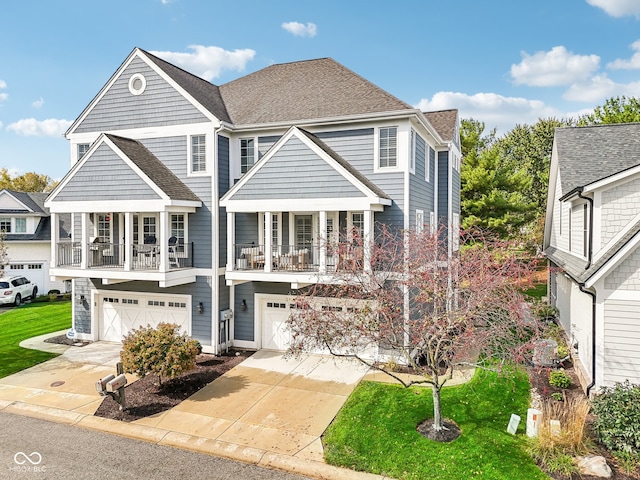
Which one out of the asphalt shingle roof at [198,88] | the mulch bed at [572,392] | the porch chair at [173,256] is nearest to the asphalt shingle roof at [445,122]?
the asphalt shingle roof at [198,88]

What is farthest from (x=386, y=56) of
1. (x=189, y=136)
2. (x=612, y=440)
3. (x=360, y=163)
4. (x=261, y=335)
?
(x=612, y=440)

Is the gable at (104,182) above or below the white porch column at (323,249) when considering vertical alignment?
above

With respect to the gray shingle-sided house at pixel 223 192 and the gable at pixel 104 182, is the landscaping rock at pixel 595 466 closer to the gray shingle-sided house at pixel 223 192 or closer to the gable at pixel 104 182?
the gray shingle-sided house at pixel 223 192

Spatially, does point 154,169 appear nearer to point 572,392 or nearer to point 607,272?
point 607,272

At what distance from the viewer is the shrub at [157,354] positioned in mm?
10438

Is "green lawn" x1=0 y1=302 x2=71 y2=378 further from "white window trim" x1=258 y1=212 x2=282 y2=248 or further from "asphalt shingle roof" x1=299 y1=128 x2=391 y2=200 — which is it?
"asphalt shingle roof" x1=299 y1=128 x2=391 y2=200

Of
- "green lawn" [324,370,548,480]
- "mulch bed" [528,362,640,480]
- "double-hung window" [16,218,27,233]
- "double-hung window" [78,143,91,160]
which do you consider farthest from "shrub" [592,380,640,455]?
"double-hung window" [16,218,27,233]

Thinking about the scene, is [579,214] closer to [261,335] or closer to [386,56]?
[386,56]

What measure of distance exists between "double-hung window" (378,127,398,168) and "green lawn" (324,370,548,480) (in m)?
6.74

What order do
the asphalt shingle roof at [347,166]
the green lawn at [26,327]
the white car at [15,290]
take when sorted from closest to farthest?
the asphalt shingle roof at [347,166] < the green lawn at [26,327] < the white car at [15,290]

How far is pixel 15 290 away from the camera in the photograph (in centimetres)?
2422

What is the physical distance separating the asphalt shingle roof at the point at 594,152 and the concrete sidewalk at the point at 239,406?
9.41m

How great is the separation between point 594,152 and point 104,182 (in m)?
16.8

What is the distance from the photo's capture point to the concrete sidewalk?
8289 mm
